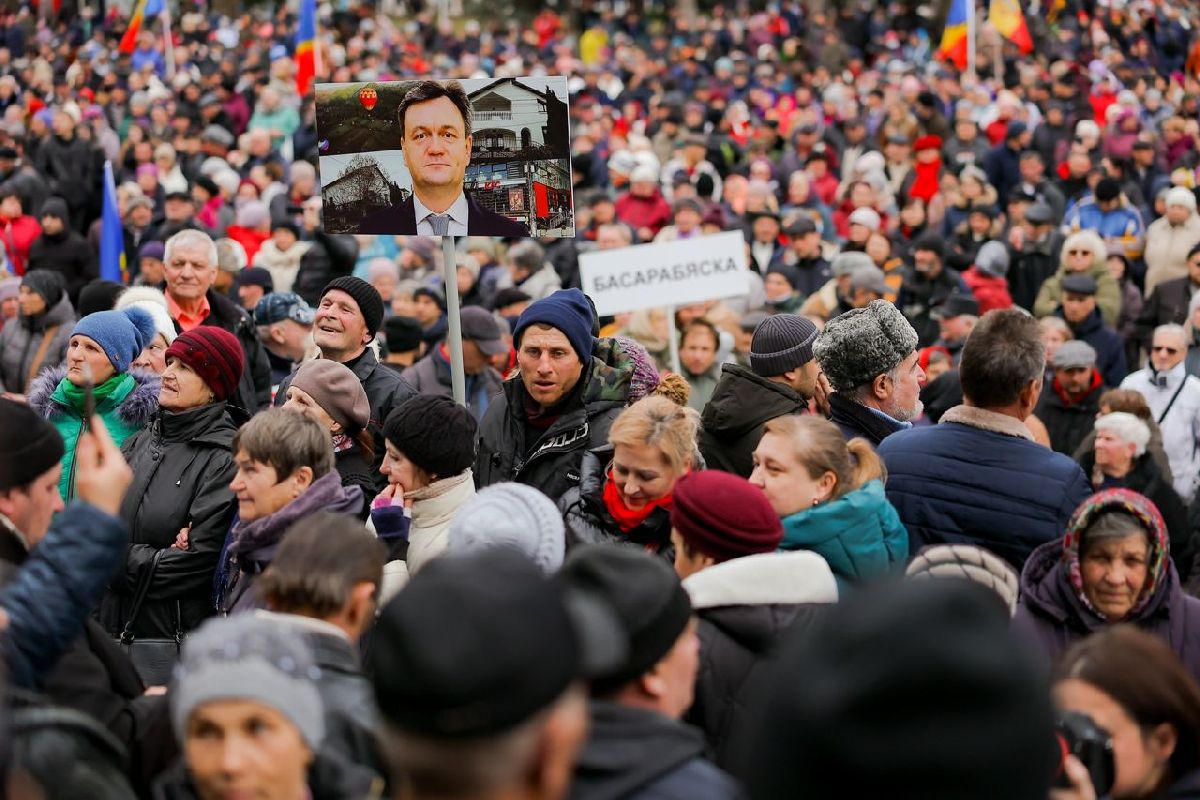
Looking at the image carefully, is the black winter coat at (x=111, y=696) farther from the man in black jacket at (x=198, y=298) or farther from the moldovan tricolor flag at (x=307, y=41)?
the moldovan tricolor flag at (x=307, y=41)

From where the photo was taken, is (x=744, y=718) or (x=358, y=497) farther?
(x=358, y=497)

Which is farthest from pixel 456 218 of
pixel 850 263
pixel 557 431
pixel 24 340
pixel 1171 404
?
pixel 850 263

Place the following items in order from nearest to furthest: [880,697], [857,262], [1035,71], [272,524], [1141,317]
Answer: [880,697] < [272,524] < [857,262] < [1141,317] < [1035,71]

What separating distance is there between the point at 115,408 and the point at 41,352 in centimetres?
375

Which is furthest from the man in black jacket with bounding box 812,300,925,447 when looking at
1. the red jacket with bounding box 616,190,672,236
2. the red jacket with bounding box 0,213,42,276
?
the red jacket with bounding box 0,213,42,276

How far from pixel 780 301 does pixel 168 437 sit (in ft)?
21.7

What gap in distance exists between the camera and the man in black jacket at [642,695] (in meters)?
2.44

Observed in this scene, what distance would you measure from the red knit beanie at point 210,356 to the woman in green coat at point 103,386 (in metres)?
0.41

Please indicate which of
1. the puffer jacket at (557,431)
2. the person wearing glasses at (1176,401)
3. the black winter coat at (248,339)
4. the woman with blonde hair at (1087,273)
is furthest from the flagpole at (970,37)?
the puffer jacket at (557,431)

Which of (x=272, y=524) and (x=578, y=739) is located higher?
(x=578, y=739)

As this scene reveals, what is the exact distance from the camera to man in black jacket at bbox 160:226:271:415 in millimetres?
7578

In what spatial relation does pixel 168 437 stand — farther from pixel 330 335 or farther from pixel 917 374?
pixel 917 374

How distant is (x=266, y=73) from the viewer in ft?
75.0

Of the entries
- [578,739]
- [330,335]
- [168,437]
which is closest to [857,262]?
[330,335]
